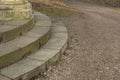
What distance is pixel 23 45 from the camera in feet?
15.6

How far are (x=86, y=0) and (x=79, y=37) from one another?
13.9 meters

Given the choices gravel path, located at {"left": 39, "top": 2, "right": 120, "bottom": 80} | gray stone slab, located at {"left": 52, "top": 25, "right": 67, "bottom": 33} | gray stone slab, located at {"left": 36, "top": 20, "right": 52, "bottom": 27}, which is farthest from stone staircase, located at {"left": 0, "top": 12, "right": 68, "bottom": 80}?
gray stone slab, located at {"left": 52, "top": 25, "right": 67, "bottom": 33}

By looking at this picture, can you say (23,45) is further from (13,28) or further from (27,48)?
(13,28)

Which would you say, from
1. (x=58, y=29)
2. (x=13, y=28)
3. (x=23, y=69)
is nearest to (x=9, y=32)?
(x=13, y=28)

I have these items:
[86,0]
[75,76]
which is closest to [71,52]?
[75,76]

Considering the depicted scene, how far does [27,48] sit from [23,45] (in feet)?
0.36

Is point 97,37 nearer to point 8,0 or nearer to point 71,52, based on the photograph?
point 71,52

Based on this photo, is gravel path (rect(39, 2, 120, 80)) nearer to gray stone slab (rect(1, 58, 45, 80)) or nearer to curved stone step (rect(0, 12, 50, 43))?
gray stone slab (rect(1, 58, 45, 80))

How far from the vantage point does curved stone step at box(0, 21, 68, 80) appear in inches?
159

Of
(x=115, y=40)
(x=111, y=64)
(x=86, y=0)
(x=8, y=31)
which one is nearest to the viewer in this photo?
(x=8, y=31)

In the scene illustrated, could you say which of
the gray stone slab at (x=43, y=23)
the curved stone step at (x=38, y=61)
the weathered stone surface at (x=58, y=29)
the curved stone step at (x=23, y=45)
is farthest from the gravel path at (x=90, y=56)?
the gray stone slab at (x=43, y=23)

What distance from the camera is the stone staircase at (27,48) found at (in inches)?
165

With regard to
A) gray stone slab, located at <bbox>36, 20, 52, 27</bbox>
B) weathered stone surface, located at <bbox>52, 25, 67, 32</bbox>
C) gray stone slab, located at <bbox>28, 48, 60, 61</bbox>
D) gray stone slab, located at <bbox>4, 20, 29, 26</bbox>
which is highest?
gray stone slab, located at <bbox>4, 20, 29, 26</bbox>

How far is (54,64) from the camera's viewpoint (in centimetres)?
500
